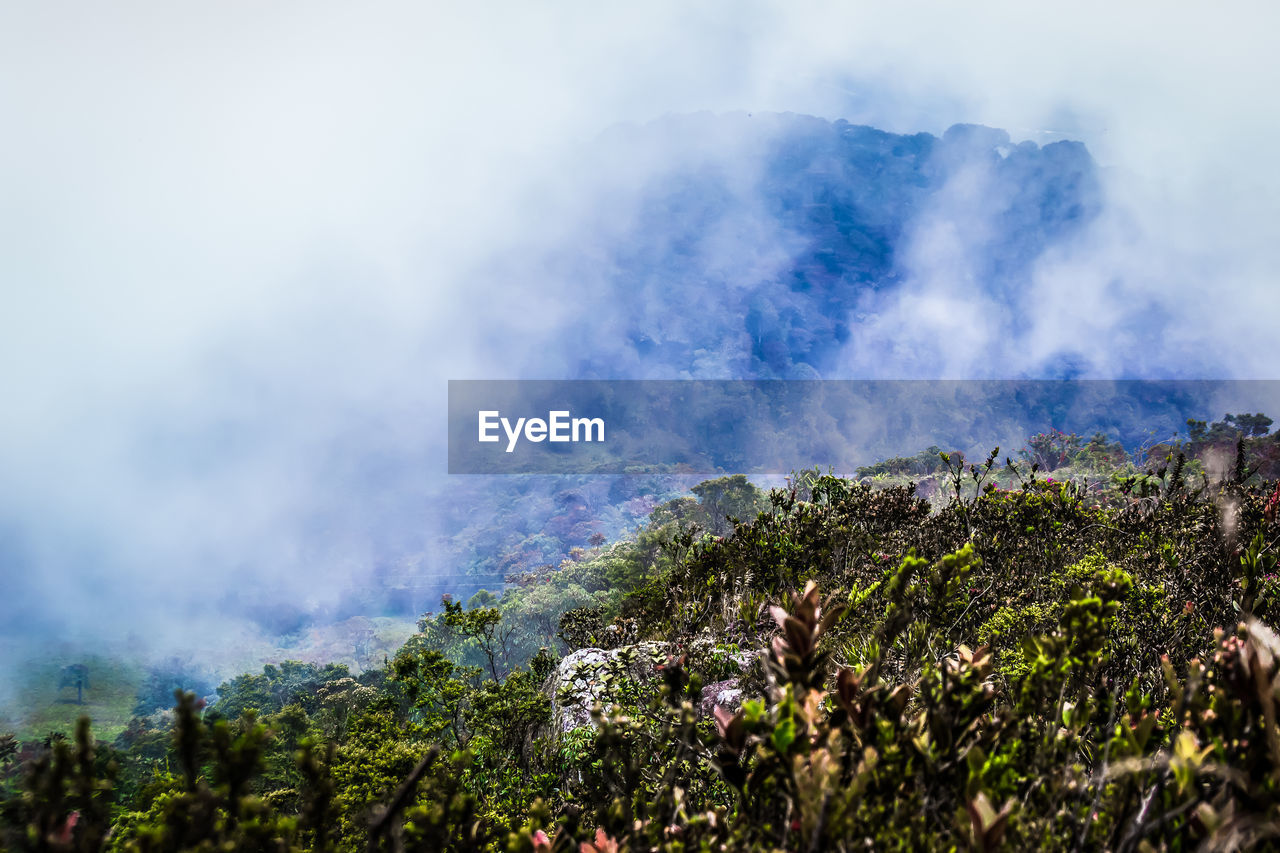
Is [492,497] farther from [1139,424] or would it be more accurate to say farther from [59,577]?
[1139,424]

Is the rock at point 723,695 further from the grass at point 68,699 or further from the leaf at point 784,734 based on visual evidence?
the grass at point 68,699

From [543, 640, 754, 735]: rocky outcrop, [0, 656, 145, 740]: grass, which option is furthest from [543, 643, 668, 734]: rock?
[0, 656, 145, 740]: grass

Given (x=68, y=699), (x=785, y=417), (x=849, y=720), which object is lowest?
(x=68, y=699)

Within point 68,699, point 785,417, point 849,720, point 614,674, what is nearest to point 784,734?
point 849,720

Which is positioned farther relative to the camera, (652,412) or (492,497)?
(652,412)

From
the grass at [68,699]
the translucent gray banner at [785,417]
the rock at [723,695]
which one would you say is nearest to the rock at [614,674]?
the rock at [723,695]

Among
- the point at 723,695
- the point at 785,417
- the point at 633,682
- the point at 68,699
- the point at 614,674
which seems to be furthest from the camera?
the point at 785,417

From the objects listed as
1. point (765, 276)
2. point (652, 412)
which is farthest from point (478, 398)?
point (765, 276)

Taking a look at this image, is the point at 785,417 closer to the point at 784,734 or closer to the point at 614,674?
the point at 614,674

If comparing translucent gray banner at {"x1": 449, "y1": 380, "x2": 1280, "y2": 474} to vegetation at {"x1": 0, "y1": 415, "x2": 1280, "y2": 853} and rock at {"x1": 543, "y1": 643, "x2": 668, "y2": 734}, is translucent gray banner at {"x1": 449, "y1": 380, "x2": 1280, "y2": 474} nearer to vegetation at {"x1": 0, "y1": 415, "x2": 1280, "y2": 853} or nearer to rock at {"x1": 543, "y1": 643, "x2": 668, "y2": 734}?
vegetation at {"x1": 0, "y1": 415, "x2": 1280, "y2": 853}
